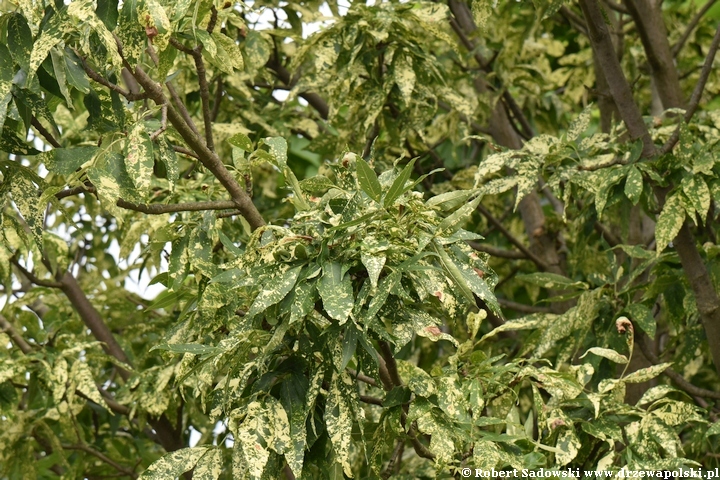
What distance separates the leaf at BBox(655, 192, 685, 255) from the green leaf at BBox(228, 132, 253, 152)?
36.5 inches

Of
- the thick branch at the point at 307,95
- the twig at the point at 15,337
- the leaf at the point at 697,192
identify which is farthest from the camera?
the thick branch at the point at 307,95

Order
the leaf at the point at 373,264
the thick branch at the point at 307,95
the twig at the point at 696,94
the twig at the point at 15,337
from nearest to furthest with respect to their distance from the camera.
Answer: the leaf at the point at 373,264
the twig at the point at 696,94
the twig at the point at 15,337
the thick branch at the point at 307,95

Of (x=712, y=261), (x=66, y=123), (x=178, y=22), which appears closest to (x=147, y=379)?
(x=66, y=123)

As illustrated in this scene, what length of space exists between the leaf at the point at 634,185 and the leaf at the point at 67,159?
114cm

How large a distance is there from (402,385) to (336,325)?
243 mm

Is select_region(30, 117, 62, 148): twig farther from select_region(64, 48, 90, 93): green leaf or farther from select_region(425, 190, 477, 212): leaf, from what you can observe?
select_region(425, 190, 477, 212): leaf

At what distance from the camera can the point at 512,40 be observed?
3162mm

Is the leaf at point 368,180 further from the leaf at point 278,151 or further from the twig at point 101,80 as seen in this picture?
the twig at point 101,80

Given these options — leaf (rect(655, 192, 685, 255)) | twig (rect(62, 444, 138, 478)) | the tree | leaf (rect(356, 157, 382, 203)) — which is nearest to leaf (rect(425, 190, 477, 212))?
the tree

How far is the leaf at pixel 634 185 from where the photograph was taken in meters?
2.14

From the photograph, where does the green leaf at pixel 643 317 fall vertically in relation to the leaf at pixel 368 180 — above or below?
below

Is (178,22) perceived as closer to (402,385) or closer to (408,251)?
(408,251)

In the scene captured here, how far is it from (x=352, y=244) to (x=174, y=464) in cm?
47

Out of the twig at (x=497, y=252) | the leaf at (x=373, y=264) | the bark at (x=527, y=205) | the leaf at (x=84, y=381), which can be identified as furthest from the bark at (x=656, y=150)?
the leaf at (x=84, y=381)
